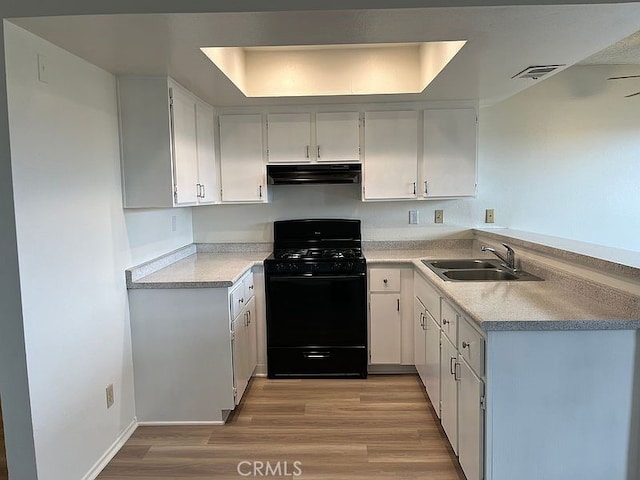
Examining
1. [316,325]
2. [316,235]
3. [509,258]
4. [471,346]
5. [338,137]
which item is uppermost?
[338,137]

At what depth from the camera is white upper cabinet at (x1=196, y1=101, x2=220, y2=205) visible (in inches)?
125

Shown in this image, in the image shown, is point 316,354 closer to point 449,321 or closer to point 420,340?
point 420,340

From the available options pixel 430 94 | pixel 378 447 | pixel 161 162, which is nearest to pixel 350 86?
pixel 430 94

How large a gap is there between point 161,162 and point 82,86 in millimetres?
578

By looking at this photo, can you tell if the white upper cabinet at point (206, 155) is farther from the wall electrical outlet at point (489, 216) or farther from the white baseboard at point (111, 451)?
the wall electrical outlet at point (489, 216)

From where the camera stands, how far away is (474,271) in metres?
2.92

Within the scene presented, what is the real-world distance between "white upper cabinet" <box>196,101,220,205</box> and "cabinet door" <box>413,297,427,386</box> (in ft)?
5.86

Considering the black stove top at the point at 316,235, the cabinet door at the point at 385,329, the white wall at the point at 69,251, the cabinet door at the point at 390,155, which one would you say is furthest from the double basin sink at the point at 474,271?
the white wall at the point at 69,251

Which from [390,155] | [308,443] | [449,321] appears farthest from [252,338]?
[390,155]

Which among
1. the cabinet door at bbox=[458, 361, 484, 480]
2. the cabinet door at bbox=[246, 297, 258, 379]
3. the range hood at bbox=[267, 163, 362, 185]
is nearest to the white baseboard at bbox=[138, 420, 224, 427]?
the cabinet door at bbox=[246, 297, 258, 379]

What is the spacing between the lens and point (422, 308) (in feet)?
9.80

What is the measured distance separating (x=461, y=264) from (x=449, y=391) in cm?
113

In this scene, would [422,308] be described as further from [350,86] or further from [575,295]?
[350,86]

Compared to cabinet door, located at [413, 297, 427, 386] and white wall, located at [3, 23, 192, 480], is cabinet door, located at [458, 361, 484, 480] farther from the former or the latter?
white wall, located at [3, 23, 192, 480]
